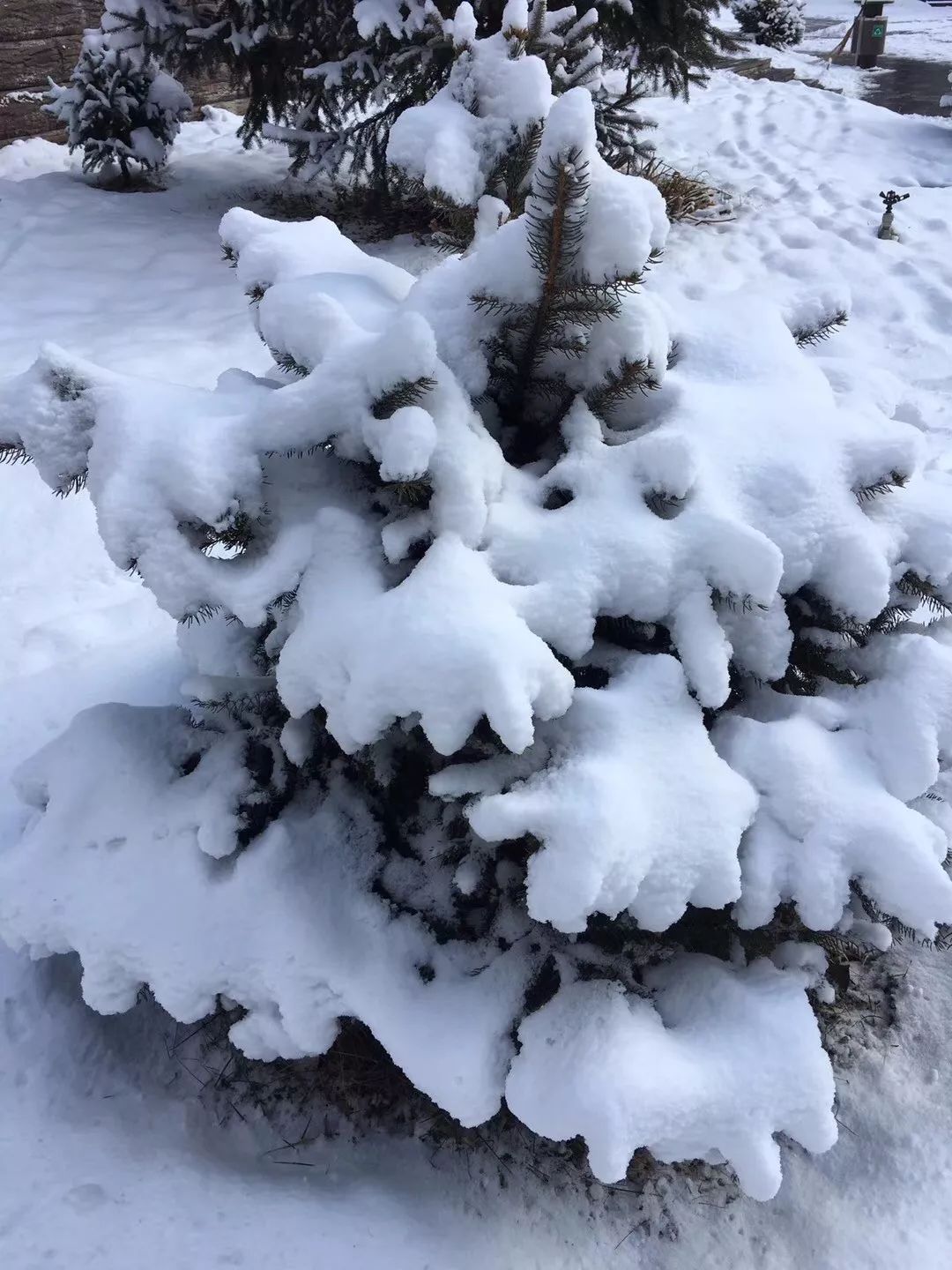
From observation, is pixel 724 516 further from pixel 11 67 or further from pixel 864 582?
pixel 11 67

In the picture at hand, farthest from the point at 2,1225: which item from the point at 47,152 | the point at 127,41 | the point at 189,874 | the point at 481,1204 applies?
the point at 47,152

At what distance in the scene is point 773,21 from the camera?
16.6 meters

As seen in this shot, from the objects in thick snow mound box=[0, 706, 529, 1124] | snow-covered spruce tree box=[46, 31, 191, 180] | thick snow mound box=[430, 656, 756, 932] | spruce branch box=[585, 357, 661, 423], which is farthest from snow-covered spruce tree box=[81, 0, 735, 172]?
thick snow mound box=[430, 656, 756, 932]

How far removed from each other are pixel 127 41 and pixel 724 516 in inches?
257

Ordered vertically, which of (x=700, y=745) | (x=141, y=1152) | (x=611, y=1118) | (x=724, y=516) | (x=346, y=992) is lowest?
(x=141, y=1152)

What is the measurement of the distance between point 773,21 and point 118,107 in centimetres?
1516

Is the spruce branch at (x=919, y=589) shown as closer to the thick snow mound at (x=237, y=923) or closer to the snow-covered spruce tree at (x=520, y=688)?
the snow-covered spruce tree at (x=520, y=688)

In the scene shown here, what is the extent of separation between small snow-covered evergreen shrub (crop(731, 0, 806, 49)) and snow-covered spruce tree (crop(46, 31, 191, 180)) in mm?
14244

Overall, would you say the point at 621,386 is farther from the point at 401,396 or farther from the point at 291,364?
the point at 291,364

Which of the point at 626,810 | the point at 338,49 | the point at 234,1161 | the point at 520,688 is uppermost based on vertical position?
the point at 338,49

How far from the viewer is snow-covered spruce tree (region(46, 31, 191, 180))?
648cm

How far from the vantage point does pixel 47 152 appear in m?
7.73

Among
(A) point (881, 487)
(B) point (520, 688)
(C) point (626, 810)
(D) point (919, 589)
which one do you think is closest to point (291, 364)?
(B) point (520, 688)

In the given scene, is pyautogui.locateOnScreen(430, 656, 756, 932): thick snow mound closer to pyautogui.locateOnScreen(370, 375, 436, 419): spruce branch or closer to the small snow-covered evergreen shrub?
pyautogui.locateOnScreen(370, 375, 436, 419): spruce branch
